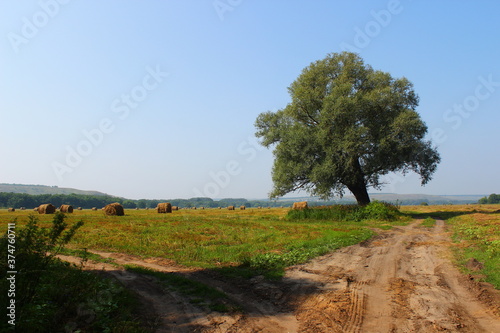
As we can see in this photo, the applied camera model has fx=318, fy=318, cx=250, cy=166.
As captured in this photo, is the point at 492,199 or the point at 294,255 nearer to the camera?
the point at 294,255

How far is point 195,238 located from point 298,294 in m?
10.6

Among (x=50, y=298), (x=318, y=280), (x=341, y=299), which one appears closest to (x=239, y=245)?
(x=318, y=280)

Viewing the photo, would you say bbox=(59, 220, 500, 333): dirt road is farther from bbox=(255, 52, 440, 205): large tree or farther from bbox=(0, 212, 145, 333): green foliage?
bbox=(255, 52, 440, 205): large tree

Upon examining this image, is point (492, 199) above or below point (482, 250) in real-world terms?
above

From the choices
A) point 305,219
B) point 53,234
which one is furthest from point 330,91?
point 53,234

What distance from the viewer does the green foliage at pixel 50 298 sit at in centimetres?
615

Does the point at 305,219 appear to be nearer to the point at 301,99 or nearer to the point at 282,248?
the point at 301,99

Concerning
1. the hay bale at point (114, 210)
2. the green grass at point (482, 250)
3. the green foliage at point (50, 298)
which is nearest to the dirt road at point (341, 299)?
the green grass at point (482, 250)

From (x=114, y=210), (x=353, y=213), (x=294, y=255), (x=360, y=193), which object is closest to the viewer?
(x=294, y=255)

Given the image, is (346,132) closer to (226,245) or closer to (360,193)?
(360,193)

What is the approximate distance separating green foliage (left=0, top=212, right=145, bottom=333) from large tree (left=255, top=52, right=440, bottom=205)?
26.7 m

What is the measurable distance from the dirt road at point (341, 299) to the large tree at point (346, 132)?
20375 mm

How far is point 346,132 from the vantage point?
106ft

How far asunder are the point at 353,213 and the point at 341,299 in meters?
23.4
